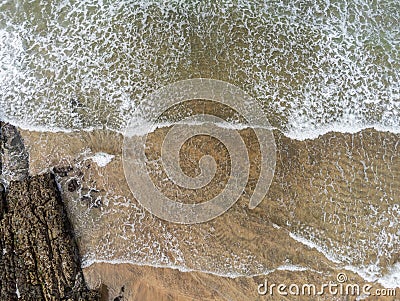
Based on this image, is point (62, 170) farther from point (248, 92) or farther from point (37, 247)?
point (248, 92)

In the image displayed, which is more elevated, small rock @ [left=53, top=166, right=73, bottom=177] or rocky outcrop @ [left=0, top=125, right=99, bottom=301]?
small rock @ [left=53, top=166, right=73, bottom=177]

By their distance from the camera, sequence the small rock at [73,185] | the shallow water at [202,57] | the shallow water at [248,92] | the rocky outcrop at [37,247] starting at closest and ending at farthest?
1. the rocky outcrop at [37,247]
2. the shallow water at [248,92]
3. the small rock at [73,185]
4. the shallow water at [202,57]

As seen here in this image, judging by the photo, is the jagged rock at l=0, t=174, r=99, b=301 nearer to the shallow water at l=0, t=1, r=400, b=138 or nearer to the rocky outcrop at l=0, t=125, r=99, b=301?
the rocky outcrop at l=0, t=125, r=99, b=301

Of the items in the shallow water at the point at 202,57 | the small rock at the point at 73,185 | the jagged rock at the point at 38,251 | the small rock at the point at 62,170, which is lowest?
the jagged rock at the point at 38,251

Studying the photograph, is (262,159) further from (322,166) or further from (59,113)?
(59,113)

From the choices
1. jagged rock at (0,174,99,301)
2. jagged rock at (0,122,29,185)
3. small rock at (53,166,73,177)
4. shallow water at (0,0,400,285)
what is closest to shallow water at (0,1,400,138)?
shallow water at (0,0,400,285)

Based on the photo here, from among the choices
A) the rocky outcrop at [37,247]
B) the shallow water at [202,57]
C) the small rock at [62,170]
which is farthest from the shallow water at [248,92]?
the rocky outcrop at [37,247]

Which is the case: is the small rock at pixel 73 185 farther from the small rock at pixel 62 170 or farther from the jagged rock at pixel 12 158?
the jagged rock at pixel 12 158

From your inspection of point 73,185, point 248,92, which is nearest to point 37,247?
point 73,185
